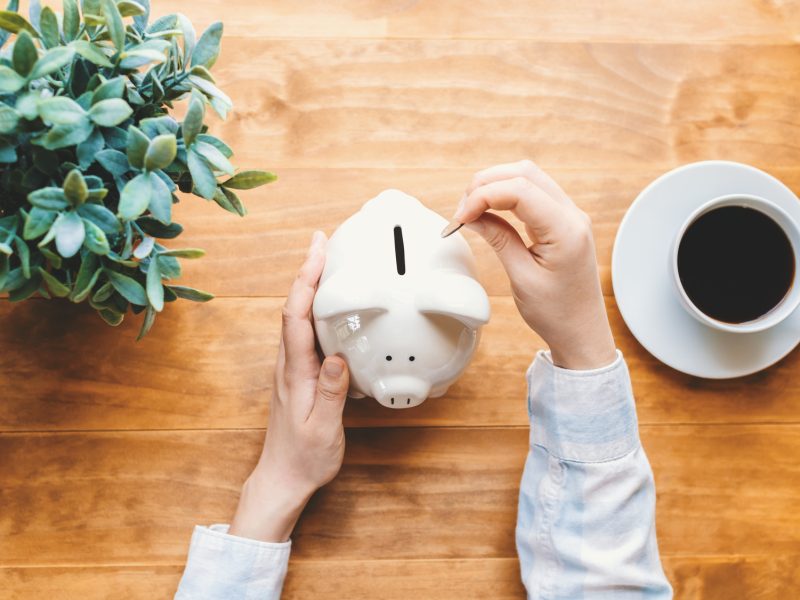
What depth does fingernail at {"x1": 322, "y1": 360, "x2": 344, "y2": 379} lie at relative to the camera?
671 millimetres

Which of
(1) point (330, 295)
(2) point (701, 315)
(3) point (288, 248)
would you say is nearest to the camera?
(1) point (330, 295)

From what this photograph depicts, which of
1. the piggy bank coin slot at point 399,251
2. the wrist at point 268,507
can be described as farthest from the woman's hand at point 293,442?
the piggy bank coin slot at point 399,251

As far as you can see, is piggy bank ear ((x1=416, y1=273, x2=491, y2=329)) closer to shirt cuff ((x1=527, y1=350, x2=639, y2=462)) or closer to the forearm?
shirt cuff ((x1=527, y1=350, x2=639, y2=462))

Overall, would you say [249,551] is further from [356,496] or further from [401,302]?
[401,302]

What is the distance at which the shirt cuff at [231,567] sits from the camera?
0.75 metres

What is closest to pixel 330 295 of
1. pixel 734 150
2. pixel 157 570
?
pixel 157 570

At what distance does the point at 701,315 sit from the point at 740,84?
1.11 feet

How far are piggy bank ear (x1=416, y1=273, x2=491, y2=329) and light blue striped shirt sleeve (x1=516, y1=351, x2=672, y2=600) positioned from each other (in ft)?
0.59

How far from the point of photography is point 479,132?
0.83 meters

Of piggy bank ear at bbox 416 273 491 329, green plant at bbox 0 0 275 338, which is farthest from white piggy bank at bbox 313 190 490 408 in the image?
green plant at bbox 0 0 275 338

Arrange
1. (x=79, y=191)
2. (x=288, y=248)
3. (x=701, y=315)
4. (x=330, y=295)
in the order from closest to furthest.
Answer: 1. (x=79, y=191)
2. (x=330, y=295)
3. (x=701, y=315)
4. (x=288, y=248)

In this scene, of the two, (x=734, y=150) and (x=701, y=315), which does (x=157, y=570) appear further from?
(x=734, y=150)

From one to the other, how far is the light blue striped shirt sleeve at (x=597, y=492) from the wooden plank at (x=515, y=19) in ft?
1.35

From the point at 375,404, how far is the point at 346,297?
28 centimetres
